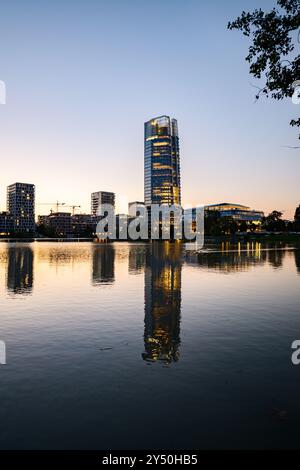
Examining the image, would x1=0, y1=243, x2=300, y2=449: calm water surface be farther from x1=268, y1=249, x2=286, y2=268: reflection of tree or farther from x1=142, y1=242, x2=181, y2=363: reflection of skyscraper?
x1=268, y1=249, x2=286, y2=268: reflection of tree

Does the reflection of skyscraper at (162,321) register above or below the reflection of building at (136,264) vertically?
below

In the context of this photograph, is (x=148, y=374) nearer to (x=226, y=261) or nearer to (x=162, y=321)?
(x=162, y=321)

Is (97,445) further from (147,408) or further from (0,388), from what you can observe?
(0,388)

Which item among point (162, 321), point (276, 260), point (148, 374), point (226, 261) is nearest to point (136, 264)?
point (226, 261)

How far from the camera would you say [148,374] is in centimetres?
1130

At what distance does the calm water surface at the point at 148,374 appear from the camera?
8.05m

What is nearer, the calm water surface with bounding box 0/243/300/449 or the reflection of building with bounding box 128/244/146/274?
the calm water surface with bounding box 0/243/300/449

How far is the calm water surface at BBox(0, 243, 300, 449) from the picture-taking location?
8.05m

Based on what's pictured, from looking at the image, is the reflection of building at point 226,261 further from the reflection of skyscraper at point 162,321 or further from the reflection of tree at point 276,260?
the reflection of skyscraper at point 162,321

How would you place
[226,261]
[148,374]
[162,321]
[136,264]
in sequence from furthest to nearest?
1. [226,261]
2. [136,264]
3. [162,321]
4. [148,374]

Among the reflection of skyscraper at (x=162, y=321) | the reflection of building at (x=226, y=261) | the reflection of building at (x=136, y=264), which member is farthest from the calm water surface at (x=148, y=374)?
the reflection of building at (x=226, y=261)

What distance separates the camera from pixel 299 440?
783 centimetres

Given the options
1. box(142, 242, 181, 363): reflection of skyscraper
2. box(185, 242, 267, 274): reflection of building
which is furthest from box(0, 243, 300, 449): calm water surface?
box(185, 242, 267, 274): reflection of building

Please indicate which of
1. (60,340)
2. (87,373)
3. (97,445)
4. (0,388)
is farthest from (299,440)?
(60,340)
